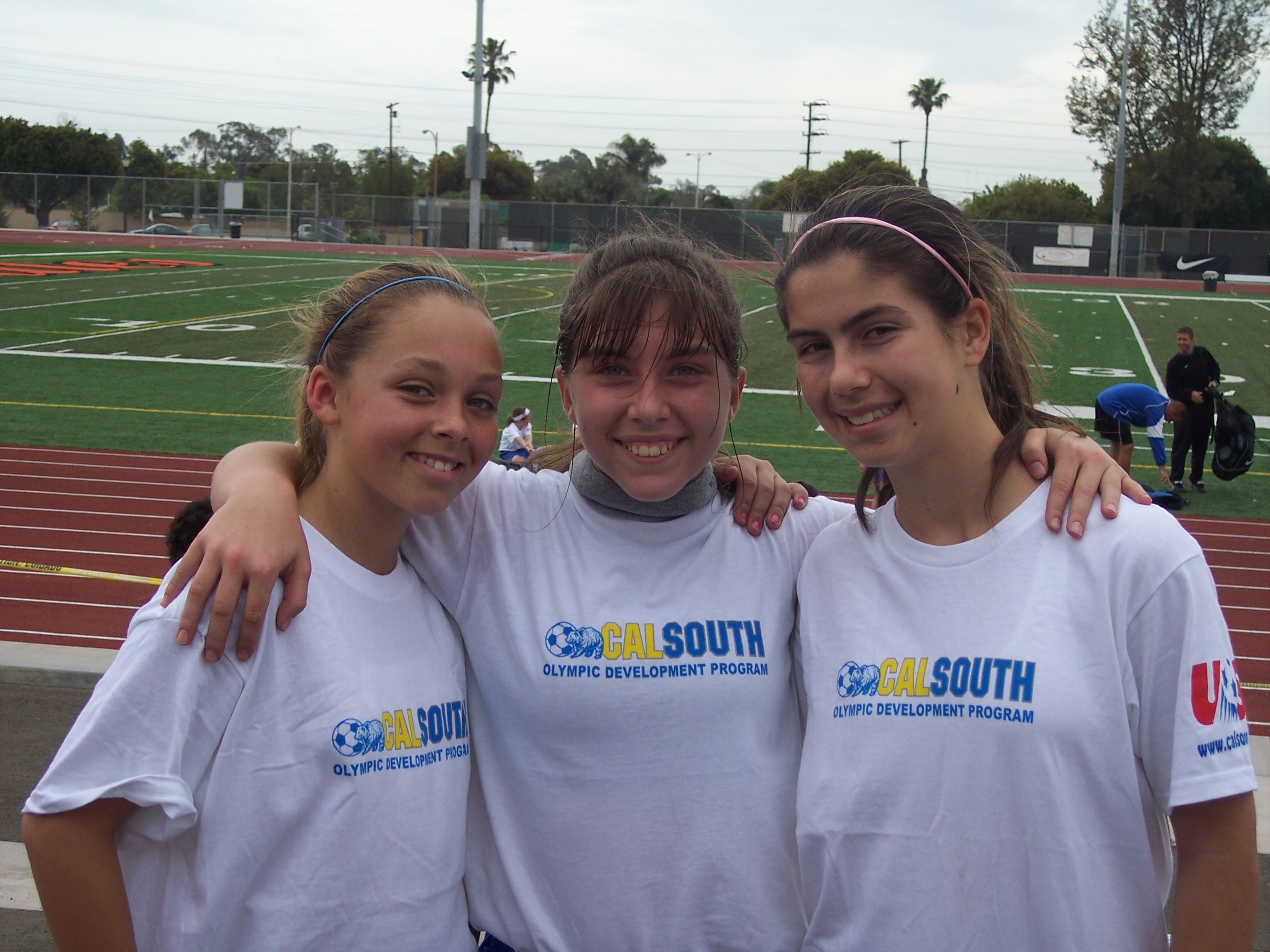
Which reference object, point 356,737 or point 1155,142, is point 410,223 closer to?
point 1155,142

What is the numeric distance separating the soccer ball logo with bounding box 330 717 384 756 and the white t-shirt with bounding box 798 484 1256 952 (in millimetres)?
655

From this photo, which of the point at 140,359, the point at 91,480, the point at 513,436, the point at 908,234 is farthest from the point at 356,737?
the point at 140,359

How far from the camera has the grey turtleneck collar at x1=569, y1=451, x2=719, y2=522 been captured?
1.87m

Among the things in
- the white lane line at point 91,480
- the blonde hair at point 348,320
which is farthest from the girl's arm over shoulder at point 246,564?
the white lane line at point 91,480

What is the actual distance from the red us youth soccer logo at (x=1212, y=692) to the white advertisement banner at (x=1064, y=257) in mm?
43879

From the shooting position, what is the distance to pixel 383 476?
1766 mm

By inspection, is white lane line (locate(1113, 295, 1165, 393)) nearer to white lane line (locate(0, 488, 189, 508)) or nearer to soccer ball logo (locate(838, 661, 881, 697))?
white lane line (locate(0, 488, 189, 508))

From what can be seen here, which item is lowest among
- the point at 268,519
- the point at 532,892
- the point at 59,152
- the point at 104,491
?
the point at 104,491

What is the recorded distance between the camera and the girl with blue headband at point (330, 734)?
1.51 meters

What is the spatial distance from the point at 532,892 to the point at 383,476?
0.71 meters

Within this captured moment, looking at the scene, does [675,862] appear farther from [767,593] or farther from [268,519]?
[268,519]

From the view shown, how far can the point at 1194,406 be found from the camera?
37.6 feet

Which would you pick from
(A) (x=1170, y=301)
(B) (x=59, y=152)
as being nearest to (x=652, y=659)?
(A) (x=1170, y=301)

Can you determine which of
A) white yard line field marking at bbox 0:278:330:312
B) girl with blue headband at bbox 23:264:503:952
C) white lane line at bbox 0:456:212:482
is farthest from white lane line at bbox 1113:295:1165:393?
white yard line field marking at bbox 0:278:330:312
